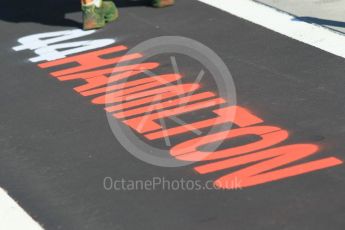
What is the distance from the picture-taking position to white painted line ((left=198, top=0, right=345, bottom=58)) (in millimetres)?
7898

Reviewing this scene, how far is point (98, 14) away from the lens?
848 centimetres

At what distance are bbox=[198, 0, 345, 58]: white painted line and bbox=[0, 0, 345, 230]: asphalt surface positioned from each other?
13 cm

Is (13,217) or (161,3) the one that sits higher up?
(161,3)

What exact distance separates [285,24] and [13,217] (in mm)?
3880

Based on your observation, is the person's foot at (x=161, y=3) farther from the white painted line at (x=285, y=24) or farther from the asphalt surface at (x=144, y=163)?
the white painted line at (x=285, y=24)

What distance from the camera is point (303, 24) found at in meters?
8.37

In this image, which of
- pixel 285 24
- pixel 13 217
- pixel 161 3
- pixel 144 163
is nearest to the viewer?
pixel 13 217

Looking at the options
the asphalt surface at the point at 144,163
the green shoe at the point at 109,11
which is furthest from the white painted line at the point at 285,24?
the green shoe at the point at 109,11

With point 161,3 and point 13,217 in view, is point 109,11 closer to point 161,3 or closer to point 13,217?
point 161,3

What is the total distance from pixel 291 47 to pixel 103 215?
3.10 m

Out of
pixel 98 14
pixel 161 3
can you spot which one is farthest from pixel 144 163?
pixel 161 3

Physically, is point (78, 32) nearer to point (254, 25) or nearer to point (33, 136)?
point (254, 25)

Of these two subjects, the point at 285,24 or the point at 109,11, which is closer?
the point at 285,24

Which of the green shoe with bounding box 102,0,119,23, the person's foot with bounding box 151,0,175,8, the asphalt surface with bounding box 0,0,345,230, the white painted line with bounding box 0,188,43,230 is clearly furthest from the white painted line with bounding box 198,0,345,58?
the white painted line with bounding box 0,188,43,230
